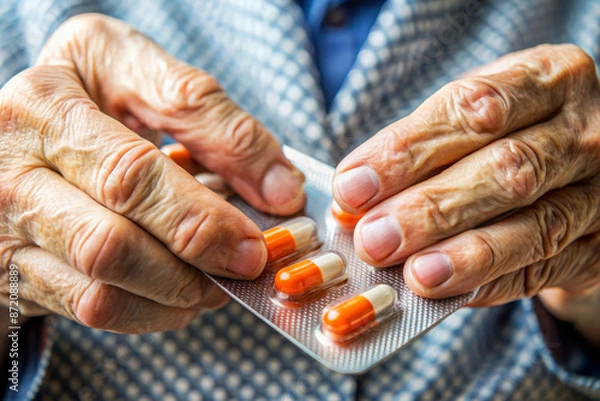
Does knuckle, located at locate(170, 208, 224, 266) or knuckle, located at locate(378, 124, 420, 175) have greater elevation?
knuckle, located at locate(378, 124, 420, 175)

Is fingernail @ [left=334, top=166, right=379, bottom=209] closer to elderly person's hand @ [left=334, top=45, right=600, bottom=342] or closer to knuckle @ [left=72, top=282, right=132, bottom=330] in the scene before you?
elderly person's hand @ [left=334, top=45, right=600, bottom=342]

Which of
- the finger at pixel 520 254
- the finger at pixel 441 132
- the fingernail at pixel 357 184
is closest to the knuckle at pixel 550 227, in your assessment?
the finger at pixel 520 254

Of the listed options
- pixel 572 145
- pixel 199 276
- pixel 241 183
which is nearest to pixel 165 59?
pixel 241 183

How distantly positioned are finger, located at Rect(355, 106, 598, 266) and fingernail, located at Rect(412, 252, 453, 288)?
1.0 inches

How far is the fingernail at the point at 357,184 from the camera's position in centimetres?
67

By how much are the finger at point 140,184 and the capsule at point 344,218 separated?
5.3 inches

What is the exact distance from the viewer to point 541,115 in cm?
74

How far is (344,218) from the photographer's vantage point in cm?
78

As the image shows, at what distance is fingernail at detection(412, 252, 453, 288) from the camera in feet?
2.14

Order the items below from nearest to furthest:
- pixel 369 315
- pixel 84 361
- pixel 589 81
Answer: pixel 369 315
pixel 589 81
pixel 84 361

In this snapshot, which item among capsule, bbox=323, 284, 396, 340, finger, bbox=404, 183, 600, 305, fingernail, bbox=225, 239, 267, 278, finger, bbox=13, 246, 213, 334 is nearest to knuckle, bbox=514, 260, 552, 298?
finger, bbox=404, 183, 600, 305

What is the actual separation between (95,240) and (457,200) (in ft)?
1.37

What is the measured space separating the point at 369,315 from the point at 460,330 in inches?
13.6

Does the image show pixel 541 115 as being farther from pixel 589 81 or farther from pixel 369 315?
pixel 369 315
